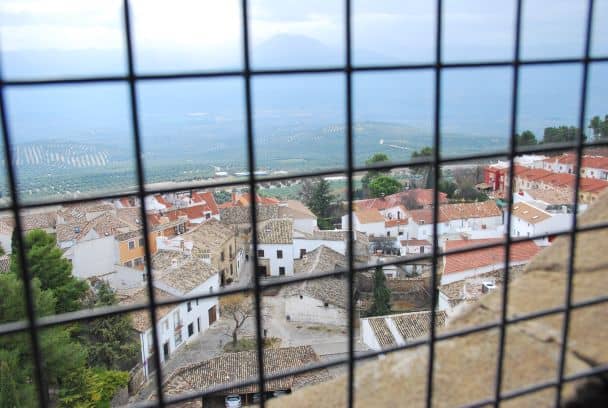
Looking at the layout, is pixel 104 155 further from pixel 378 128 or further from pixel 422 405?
pixel 378 128

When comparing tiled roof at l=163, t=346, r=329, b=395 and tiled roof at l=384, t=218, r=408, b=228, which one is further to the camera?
tiled roof at l=384, t=218, r=408, b=228

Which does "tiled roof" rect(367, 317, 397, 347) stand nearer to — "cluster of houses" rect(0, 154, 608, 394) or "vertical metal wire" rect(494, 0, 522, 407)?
"cluster of houses" rect(0, 154, 608, 394)

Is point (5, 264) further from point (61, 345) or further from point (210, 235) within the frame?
point (210, 235)

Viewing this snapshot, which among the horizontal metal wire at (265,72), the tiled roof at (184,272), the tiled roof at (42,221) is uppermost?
the horizontal metal wire at (265,72)

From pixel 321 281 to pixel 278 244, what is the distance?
132 inches

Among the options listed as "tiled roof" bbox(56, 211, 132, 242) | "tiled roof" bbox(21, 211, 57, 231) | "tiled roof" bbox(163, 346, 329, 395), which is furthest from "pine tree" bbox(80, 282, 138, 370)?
"tiled roof" bbox(163, 346, 329, 395)

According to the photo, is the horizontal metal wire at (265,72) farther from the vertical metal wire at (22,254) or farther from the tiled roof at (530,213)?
the tiled roof at (530,213)

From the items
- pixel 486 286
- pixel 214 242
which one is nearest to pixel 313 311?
pixel 486 286

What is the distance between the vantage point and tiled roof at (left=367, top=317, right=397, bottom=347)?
434 inches

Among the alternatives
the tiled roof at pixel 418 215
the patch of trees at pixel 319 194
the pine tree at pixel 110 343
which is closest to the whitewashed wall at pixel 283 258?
the tiled roof at pixel 418 215

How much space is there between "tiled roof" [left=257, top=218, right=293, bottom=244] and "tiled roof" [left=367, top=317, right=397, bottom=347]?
231 cm

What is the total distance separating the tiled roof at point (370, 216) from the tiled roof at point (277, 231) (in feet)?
4.76

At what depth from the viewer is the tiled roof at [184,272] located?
29.1 ft

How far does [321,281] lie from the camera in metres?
13.5
